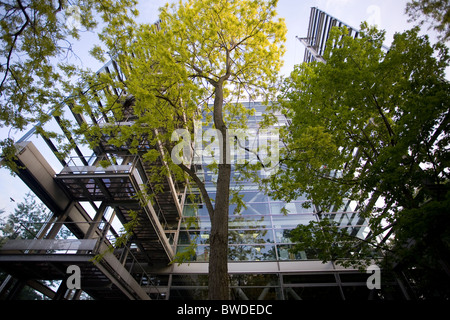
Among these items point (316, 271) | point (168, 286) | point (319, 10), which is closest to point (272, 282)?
point (316, 271)

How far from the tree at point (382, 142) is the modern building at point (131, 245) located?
1.98 metres

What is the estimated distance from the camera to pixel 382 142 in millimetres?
7496

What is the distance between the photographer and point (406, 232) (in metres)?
4.83

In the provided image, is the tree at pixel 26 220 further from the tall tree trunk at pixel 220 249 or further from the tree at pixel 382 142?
the tree at pixel 382 142

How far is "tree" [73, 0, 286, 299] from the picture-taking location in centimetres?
519

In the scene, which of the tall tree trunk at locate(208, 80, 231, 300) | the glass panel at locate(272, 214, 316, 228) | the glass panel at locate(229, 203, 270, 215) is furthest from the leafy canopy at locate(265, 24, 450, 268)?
the glass panel at locate(229, 203, 270, 215)

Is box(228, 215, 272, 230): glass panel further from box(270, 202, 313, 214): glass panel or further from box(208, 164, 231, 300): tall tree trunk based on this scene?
box(208, 164, 231, 300): tall tree trunk

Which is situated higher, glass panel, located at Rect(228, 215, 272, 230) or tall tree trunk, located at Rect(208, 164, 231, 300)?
glass panel, located at Rect(228, 215, 272, 230)

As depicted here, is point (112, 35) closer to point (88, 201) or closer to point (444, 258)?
point (88, 201)

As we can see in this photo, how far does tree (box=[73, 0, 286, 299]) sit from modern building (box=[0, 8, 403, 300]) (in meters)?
1.56

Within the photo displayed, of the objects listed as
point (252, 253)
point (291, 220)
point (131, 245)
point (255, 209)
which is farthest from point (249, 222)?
point (131, 245)

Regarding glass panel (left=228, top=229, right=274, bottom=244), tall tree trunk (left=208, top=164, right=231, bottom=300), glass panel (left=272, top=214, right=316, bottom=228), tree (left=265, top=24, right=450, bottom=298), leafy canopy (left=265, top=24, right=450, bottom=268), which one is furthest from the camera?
glass panel (left=272, top=214, right=316, bottom=228)

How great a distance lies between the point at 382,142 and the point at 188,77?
693cm

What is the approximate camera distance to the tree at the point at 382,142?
5012 mm
